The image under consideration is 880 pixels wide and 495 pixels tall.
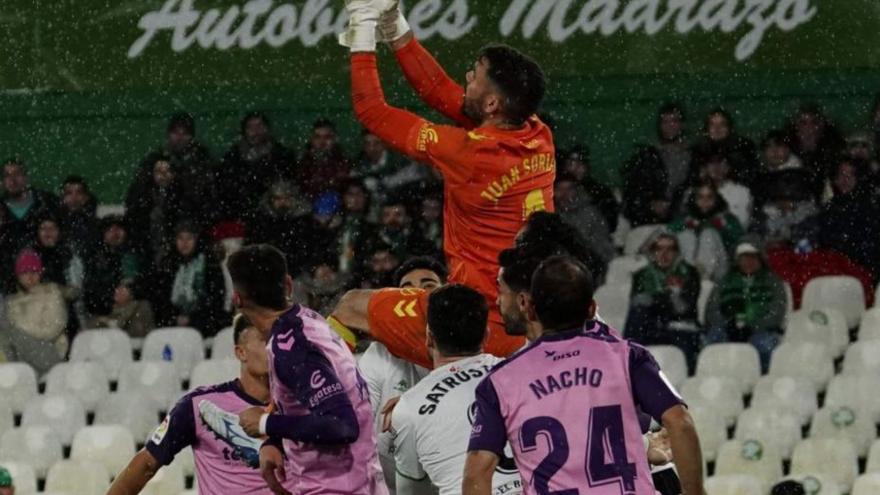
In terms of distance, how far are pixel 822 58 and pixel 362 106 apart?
8586 millimetres

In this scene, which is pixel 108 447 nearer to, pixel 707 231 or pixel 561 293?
pixel 707 231

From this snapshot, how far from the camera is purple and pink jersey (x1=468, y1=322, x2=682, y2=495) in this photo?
632 cm

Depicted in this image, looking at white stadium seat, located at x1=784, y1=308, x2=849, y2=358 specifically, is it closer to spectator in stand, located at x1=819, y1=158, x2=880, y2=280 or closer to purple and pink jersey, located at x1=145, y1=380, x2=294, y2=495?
spectator in stand, located at x1=819, y1=158, x2=880, y2=280

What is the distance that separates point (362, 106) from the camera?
7684 millimetres

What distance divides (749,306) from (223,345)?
347 centimetres

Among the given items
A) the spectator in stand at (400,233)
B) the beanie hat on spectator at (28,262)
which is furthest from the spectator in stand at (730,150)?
the beanie hat on spectator at (28,262)

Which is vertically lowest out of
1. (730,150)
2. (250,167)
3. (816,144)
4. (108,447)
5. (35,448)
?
(35,448)

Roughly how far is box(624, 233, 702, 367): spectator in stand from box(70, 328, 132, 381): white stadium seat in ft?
11.4

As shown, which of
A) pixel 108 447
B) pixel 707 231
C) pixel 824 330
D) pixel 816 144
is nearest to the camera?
pixel 824 330

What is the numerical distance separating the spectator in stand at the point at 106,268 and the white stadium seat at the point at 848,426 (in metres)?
5.15

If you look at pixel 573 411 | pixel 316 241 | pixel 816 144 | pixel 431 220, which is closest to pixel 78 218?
pixel 316 241

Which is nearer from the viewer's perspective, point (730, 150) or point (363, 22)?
point (363, 22)

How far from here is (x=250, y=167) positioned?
1518 centimetres

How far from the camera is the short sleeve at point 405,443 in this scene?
25.2 feet
